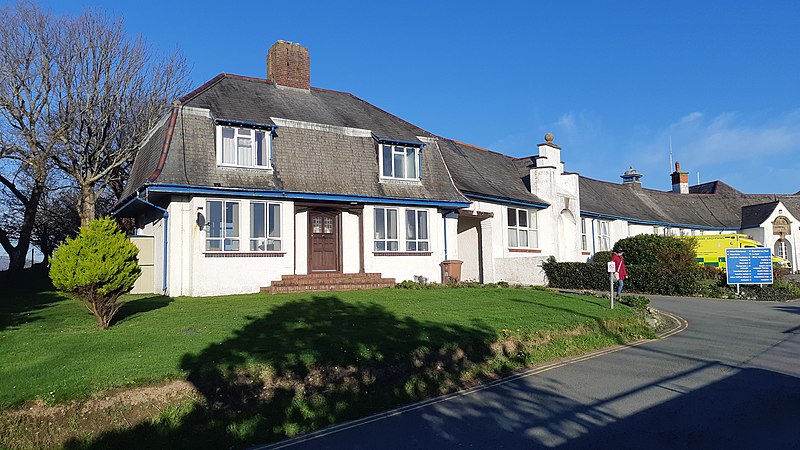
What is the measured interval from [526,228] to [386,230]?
372 inches

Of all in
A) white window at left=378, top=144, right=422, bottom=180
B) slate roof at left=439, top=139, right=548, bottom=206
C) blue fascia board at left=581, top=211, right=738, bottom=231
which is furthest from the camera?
blue fascia board at left=581, top=211, right=738, bottom=231

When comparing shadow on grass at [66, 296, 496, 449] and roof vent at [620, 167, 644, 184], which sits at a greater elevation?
roof vent at [620, 167, 644, 184]

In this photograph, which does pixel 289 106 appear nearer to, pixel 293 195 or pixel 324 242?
pixel 293 195

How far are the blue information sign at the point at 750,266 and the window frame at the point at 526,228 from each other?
9017 millimetres

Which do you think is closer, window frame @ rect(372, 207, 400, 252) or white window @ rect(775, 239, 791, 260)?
window frame @ rect(372, 207, 400, 252)

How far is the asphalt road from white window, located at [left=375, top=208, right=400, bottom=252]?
11266mm

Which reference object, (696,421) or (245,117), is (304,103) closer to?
(245,117)

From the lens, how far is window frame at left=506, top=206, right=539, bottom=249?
26.9 metres

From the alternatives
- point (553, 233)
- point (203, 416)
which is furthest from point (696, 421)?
point (553, 233)

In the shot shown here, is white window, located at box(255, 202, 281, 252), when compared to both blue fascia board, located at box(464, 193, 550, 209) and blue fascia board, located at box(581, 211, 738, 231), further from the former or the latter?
blue fascia board, located at box(581, 211, 738, 231)

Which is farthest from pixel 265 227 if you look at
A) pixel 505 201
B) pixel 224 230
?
pixel 505 201

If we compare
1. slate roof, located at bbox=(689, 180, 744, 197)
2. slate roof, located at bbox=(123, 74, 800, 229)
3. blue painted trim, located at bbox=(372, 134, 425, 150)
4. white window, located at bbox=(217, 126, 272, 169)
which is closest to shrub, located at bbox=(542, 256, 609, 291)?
slate roof, located at bbox=(123, 74, 800, 229)

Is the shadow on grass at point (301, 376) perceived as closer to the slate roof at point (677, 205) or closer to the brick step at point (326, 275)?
the brick step at point (326, 275)

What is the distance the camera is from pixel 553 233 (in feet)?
94.9
